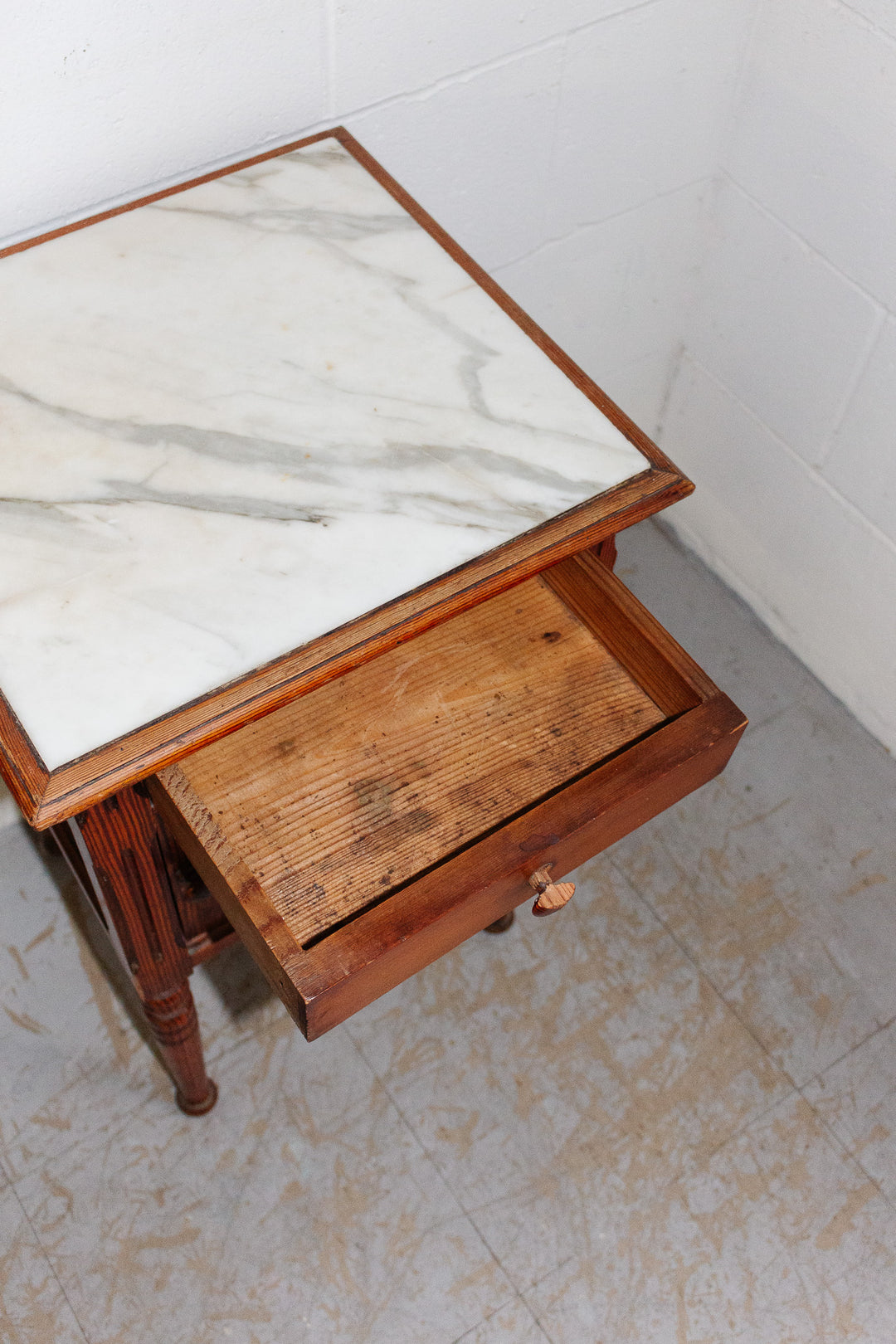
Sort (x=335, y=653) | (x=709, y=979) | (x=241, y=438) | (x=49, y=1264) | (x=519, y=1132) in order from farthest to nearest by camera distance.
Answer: (x=709, y=979) < (x=519, y=1132) < (x=49, y=1264) < (x=241, y=438) < (x=335, y=653)

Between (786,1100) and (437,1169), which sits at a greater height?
(786,1100)

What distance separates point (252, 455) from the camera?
856 millimetres

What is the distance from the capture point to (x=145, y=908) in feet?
3.12

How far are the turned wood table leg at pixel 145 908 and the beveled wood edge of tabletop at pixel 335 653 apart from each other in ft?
0.31

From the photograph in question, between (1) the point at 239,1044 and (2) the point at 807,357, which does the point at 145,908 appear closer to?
(1) the point at 239,1044

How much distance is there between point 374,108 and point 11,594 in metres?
0.69

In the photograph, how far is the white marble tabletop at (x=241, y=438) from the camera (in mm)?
767

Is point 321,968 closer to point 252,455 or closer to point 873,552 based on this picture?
point 252,455

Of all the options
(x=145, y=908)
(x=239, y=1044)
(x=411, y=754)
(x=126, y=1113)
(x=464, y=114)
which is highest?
(x=464, y=114)

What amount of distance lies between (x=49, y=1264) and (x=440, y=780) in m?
0.74

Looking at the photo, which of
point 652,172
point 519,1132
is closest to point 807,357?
point 652,172

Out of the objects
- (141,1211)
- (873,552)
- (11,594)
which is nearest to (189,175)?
(11,594)

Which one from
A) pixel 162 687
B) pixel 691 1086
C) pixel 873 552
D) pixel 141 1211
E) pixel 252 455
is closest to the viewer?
pixel 162 687

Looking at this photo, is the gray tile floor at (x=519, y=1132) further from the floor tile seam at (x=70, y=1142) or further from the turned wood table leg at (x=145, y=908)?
the turned wood table leg at (x=145, y=908)
